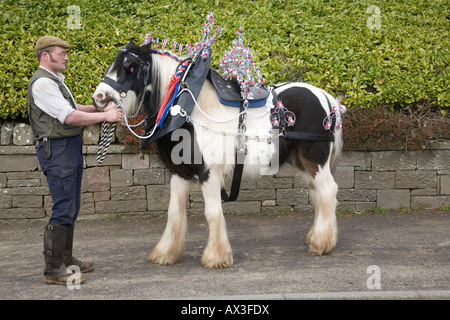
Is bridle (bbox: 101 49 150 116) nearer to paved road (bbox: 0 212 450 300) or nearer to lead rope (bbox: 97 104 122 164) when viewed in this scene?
lead rope (bbox: 97 104 122 164)

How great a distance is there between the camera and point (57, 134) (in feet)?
14.1

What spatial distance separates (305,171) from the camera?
17.1ft

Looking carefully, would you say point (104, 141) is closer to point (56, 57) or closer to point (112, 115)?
point (112, 115)

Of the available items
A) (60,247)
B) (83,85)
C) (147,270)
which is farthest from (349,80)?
(60,247)

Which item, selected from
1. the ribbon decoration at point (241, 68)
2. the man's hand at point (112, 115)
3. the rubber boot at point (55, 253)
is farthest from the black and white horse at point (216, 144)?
the rubber boot at point (55, 253)

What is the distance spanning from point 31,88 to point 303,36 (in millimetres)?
5130

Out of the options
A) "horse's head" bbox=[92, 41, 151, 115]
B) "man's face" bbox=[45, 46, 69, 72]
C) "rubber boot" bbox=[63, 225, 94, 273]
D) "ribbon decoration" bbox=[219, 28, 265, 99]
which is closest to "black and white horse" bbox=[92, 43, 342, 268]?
"horse's head" bbox=[92, 41, 151, 115]

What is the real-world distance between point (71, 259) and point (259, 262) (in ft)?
5.85

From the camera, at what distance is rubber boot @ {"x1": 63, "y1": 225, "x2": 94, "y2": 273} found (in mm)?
4648

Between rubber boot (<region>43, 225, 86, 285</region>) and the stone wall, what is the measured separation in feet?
8.63

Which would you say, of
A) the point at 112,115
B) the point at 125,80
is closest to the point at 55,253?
the point at 112,115

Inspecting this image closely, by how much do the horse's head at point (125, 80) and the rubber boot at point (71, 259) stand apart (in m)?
1.18

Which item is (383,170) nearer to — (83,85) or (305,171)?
(305,171)

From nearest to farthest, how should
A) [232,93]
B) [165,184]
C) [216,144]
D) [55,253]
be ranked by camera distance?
[55,253], [216,144], [232,93], [165,184]
